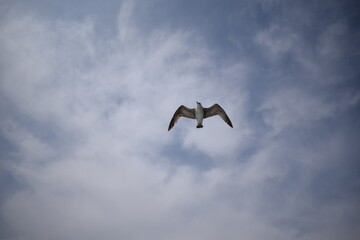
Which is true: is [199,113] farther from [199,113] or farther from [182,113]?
[182,113]

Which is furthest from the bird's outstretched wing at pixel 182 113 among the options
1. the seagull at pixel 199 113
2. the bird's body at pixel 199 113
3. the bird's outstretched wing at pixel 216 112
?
the bird's outstretched wing at pixel 216 112

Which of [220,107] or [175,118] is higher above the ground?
[220,107]

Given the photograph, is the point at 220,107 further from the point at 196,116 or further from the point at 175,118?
the point at 175,118

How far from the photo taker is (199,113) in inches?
971

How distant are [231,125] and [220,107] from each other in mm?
2755

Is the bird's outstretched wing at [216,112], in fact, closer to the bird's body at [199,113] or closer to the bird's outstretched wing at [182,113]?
the bird's body at [199,113]

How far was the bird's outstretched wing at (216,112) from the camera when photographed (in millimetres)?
25270

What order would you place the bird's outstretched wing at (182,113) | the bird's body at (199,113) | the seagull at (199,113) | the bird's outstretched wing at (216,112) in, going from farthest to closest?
1. the bird's outstretched wing at (216,112)
2. the bird's outstretched wing at (182,113)
3. the seagull at (199,113)
4. the bird's body at (199,113)

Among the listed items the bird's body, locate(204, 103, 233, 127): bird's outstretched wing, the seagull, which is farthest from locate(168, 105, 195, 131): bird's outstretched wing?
locate(204, 103, 233, 127): bird's outstretched wing

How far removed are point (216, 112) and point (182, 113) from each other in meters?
4.53

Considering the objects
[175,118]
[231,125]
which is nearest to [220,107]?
[231,125]

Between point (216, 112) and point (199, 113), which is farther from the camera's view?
point (216, 112)

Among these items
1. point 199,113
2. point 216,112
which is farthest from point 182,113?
point 216,112

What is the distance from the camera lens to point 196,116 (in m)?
24.9
